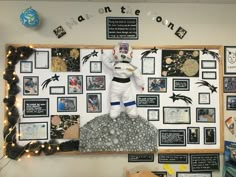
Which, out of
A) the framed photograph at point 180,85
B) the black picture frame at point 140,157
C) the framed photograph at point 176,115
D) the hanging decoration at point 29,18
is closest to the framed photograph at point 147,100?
the framed photograph at point 176,115

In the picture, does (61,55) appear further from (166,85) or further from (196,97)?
(196,97)

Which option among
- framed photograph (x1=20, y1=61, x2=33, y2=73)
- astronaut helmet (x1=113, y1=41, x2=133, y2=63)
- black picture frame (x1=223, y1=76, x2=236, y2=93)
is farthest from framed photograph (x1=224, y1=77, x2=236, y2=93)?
framed photograph (x1=20, y1=61, x2=33, y2=73)

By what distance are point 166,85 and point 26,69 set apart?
4.58 feet

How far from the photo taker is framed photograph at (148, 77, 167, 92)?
2.68 metres

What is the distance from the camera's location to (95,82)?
2658 mm

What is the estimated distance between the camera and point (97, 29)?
2686mm

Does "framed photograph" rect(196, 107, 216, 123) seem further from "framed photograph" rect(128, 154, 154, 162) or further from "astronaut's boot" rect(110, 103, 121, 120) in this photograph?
"astronaut's boot" rect(110, 103, 121, 120)

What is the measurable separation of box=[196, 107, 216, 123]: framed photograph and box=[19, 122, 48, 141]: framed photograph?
1.52 m

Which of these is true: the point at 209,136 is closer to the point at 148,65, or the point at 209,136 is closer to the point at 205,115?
the point at 205,115

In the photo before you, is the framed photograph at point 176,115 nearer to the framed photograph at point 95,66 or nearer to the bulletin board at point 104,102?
the bulletin board at point 104,102

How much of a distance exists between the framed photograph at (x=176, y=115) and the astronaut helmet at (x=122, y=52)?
2.10 feet

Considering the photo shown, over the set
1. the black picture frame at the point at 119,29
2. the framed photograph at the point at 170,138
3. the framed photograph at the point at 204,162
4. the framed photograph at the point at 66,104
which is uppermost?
the black picture frame at the point at 119,29

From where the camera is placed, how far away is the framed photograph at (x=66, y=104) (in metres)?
2.63

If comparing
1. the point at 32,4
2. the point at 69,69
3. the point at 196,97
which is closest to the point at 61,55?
the point at 69,69
